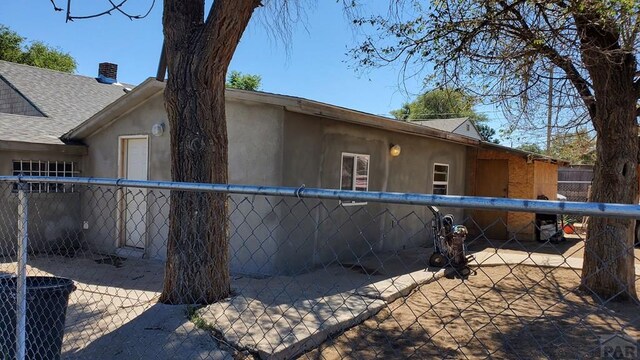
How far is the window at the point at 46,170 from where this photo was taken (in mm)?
10328

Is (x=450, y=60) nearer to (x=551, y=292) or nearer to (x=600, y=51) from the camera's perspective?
(x=600, y=51)

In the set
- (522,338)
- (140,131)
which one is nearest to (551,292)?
(522,338)

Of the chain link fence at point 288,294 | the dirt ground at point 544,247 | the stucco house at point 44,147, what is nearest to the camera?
the chain link fence at point 288,294

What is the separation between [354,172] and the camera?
33.8 feet

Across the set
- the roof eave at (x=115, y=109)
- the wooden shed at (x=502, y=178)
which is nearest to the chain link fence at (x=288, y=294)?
the roof eave at (x=115, y=109)

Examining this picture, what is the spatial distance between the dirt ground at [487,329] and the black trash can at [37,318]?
7.50 feet

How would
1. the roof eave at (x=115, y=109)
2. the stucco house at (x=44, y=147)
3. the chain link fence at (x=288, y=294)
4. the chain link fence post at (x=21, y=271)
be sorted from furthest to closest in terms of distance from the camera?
1. the stucco house at (x=44, y=147)
2. the roof eave at (x=115, y=109)
3. the chain link fence at (x=288, y=294)
4. the chain link fence post at (x=21, y=271)

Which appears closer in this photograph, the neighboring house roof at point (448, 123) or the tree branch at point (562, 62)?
the tree branch at point (562, 62)

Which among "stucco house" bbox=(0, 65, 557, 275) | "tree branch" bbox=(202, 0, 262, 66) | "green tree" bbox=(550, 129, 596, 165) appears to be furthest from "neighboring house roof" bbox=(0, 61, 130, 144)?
"green tree" bbox=(550, 129, 596, 165)

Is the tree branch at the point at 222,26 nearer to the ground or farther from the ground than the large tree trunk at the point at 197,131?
farther from the ground

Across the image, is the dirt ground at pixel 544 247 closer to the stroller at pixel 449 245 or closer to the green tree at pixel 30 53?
the stroller at pixel 449 245

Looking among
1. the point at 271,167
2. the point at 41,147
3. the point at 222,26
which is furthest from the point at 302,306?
the point at 41,147

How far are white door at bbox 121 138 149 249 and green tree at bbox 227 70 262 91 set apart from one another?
109 ft

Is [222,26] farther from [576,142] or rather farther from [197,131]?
[576,142]
